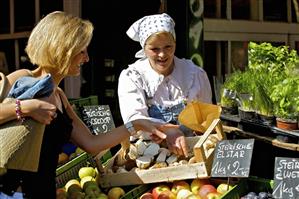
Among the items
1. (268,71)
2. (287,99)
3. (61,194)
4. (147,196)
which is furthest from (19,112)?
(268,71)

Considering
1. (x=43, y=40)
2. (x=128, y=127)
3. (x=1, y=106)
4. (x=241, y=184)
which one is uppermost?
(x=43, y=40)

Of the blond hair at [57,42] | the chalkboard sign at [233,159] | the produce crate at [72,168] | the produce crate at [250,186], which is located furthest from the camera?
the produce crate at [72,168]

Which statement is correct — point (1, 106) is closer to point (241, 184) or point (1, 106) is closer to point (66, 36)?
point (66, 36)

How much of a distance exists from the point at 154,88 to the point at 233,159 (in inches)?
30.1

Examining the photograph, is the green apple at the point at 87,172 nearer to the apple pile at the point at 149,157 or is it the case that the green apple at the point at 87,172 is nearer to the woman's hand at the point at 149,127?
the apple pile at the point at 149,157

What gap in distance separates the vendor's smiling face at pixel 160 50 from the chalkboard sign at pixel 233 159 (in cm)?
70

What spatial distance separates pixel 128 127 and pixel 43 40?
666 millimetres

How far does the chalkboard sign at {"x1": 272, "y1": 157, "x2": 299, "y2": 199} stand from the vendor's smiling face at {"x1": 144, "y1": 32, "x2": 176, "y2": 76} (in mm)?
913

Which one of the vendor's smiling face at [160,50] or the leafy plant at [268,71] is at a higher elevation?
the vendor's smiling face at [160,50]

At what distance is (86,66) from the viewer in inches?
173

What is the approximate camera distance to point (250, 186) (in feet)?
7.61

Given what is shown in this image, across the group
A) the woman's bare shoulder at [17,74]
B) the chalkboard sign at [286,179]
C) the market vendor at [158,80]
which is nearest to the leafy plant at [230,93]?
the market vendor at [158,80]

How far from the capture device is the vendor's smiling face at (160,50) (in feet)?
8.68

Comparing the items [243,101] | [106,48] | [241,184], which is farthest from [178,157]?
[106,48]
